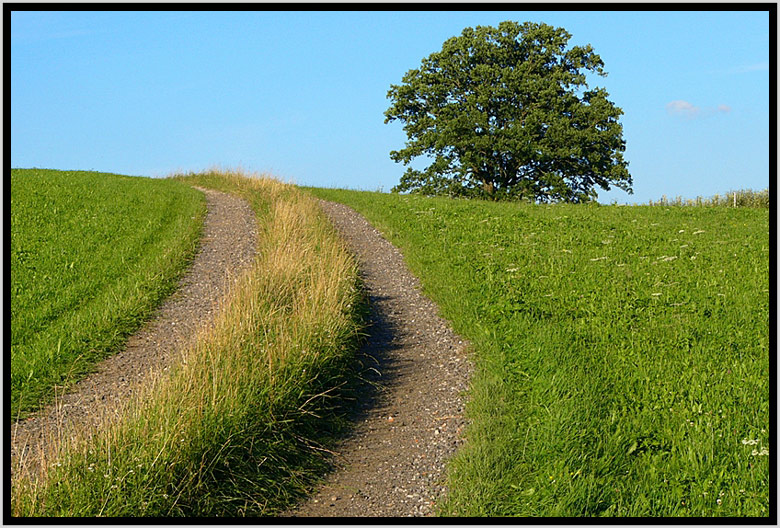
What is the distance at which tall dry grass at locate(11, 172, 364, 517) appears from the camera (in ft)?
15.5

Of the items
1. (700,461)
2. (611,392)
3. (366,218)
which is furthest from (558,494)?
(366,218)

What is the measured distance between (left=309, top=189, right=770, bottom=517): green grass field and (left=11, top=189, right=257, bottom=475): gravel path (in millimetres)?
3131

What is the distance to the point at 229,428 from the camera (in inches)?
213

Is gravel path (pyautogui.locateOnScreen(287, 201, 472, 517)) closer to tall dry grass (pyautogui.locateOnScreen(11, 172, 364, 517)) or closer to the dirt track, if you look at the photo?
the dirt track

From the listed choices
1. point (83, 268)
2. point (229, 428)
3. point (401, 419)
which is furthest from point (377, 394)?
point (83, 268)

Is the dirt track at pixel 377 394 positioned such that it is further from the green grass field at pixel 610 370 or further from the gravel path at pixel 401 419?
the green grass field at pixel 610 370

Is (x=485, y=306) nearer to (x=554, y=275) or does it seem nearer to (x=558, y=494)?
(x=554, y=275)

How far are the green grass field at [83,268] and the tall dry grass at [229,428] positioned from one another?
1808 mm

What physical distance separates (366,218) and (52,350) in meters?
9.58

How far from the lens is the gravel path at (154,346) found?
634 cm

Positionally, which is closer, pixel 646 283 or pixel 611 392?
pixel 611 392

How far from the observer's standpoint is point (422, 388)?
7.25 m

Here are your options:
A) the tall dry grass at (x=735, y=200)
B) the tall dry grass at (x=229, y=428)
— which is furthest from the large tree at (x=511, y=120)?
the tall dry grass at (x=229, y=428)

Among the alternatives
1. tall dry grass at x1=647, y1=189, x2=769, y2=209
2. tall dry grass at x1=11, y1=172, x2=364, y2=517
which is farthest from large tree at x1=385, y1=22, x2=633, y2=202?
tall dry grass at x1=11, y1=172, x2=364, y2=517
